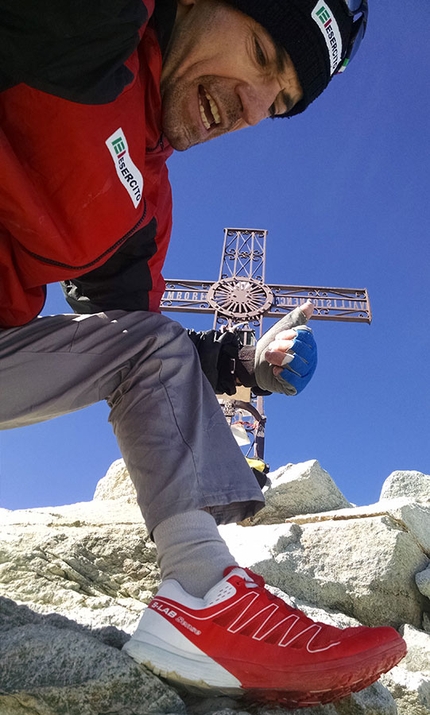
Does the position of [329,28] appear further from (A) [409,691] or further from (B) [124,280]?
(A) [409,691]

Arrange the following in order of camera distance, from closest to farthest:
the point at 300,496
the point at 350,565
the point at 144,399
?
the point at 144,399
the point at 350,565
the point at 300,496

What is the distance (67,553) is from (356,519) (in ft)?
5.30

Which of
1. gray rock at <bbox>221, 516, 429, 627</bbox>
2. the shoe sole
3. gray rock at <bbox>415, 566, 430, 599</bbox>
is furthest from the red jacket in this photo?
gray rock at <bbox>415, 566, 430, 599</bbox>

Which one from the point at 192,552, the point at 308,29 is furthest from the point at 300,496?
the point at 308,29

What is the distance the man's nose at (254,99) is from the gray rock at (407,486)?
2.94 metres

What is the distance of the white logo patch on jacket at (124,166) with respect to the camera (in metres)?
1.52

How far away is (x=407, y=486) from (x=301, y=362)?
2.38 metres

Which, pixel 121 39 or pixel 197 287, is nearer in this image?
pixel 121 39

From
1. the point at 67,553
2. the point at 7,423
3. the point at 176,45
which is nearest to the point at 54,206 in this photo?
the point at 7,423

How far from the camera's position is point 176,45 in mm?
2172

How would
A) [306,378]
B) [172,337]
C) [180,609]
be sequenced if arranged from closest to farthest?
[180,609] → [172,337] → [306,378]

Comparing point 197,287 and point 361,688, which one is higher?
point 197,287

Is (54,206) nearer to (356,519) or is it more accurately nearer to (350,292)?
(356,519)

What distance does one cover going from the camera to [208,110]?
90.0 inches
